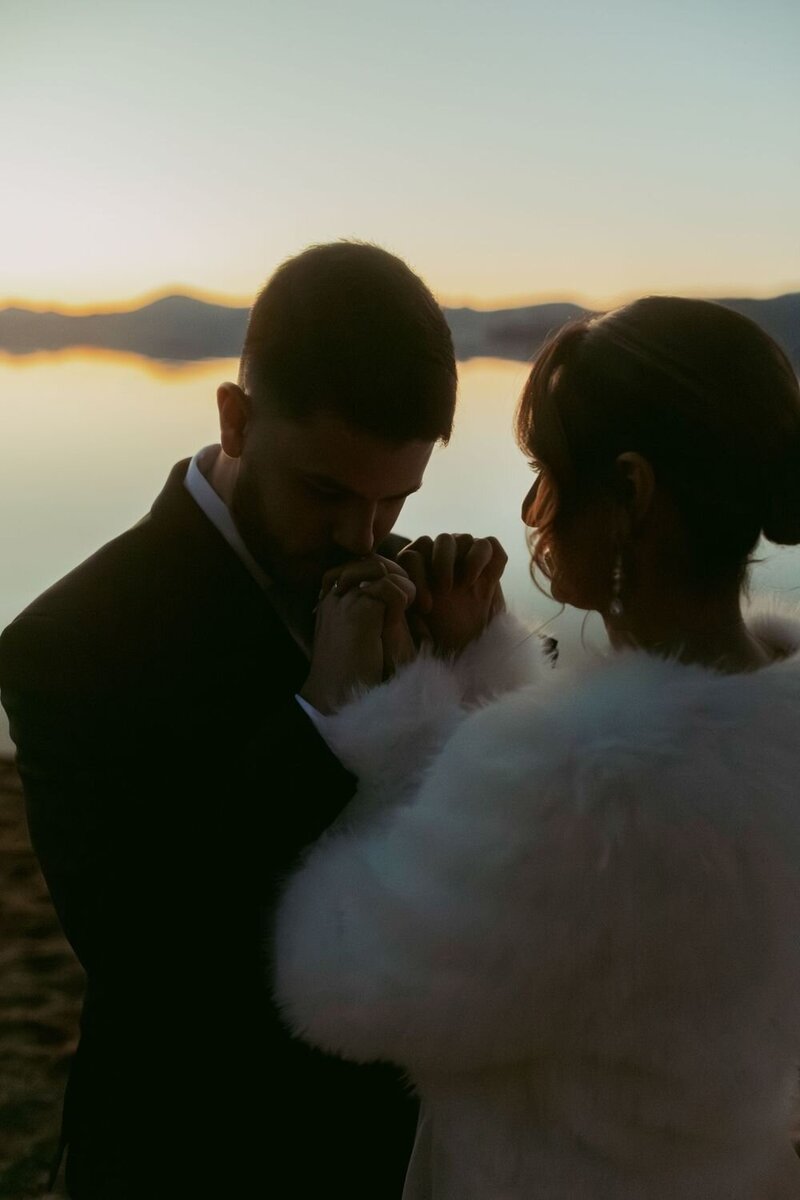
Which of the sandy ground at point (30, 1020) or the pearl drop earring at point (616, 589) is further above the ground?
the pearl drop earring at point (616, 589)

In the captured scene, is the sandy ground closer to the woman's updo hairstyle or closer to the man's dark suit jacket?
the man's dark suit jacket

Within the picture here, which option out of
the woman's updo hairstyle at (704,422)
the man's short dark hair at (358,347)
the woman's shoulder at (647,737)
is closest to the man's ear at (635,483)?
the woman's updo hairstyle at (704,422)

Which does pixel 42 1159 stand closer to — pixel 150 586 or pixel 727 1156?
pixel 150 586

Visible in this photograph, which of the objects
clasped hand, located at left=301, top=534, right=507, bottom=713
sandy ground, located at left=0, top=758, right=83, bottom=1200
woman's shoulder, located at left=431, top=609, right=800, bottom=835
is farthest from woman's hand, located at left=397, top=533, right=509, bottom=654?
sandy ground, located at left=0, top=758, right=83, bottom=1200

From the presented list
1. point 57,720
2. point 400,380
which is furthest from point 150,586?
point 400,380

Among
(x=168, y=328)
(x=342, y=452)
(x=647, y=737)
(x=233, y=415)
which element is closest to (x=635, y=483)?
(x=647, y=737)

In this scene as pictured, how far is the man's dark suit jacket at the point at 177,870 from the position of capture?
805mm

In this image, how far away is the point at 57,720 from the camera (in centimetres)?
89

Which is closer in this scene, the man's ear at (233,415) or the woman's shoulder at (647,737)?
the woman's shoulder at (647,737)

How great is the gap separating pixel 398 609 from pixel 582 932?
0.33 metres

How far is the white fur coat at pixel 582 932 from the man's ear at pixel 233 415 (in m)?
0.41

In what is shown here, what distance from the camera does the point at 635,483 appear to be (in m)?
0.77

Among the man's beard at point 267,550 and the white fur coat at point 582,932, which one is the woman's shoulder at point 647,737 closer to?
the white fur coat at point 582,932

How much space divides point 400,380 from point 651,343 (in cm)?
28
